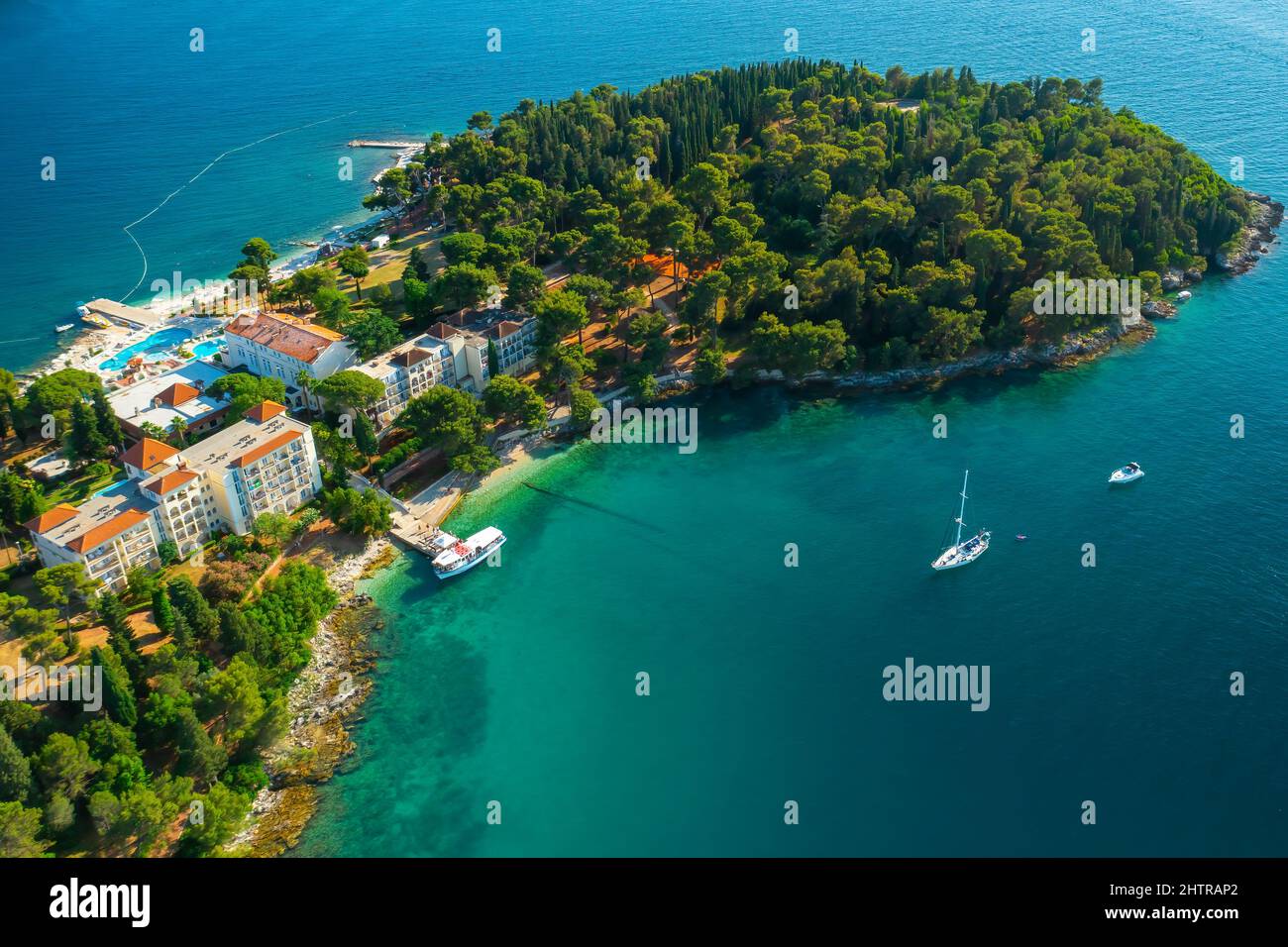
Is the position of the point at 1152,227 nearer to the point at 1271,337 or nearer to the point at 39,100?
the point at 1271,337

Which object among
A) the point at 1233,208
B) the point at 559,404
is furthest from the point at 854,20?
the point at 559,404

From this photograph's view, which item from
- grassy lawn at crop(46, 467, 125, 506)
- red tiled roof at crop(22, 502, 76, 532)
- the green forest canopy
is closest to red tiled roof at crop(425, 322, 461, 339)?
the green forest canopy

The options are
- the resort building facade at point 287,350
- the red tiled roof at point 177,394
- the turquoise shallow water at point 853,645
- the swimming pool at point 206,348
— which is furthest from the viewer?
the swimming pool at point 206,348

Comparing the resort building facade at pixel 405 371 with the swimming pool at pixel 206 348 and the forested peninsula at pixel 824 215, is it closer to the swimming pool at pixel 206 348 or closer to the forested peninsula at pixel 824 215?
Answer: the forested peninsula at pixel 824 215

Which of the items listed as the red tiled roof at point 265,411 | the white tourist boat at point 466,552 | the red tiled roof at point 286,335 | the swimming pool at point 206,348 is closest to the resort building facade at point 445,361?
the red tiled roof at point 286,335

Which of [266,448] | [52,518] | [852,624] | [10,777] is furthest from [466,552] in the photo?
[10,777]

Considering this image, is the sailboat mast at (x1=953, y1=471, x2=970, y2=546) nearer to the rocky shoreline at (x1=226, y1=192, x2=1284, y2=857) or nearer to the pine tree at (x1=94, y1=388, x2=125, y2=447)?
the rocky shoreline at (x1=226, y1=192, x2=1284, y2=857)
